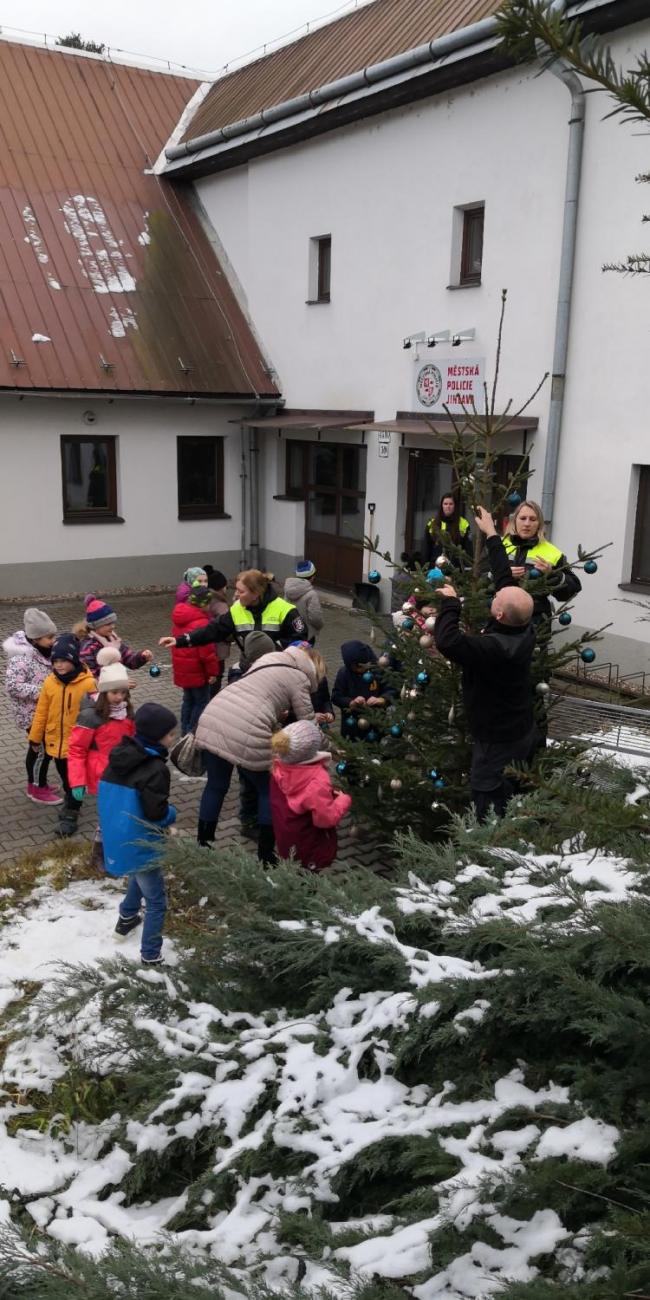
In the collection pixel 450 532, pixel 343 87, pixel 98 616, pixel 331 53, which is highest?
pixel 331 53

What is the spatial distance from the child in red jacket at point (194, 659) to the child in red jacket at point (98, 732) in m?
1.59

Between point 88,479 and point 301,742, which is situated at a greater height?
point 88,479

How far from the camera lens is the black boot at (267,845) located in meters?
5.87

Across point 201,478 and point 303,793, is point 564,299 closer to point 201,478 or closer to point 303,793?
point 303,793

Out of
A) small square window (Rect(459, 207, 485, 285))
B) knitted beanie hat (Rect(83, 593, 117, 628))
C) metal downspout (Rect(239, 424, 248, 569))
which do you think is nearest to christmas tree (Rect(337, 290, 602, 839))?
knitted beanie hat (Rect(83, 593, 117, 628))

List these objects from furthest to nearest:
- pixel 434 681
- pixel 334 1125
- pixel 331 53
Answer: pixel 331 53, pixel 434 681, pixel 334 1125

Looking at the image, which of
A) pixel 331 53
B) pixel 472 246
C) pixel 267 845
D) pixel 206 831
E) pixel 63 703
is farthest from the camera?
pixel 331 53

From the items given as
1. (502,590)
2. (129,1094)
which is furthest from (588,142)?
(129,1094)

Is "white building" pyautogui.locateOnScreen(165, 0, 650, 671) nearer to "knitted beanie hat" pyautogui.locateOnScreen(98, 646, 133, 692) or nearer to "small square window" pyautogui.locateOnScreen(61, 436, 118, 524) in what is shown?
"knitted beanie hat" pyautogui.locateOnScreen(98, 646, 133, 692)

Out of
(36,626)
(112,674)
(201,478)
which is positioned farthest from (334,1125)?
(201,478)

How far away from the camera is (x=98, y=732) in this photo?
6090 mm

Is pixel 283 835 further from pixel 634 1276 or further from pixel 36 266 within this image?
pixel 36 266

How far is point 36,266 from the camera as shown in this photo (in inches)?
565

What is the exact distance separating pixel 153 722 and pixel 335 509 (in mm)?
10453
